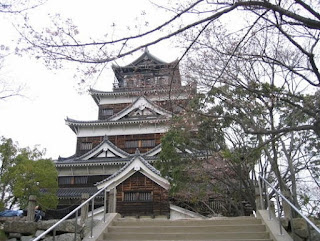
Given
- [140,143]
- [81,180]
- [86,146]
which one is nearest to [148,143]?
[140,143]

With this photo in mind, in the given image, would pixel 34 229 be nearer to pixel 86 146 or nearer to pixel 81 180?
pixel 81 180

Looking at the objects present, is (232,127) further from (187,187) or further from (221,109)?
(187,187)

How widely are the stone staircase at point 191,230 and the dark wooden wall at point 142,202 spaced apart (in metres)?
10.6

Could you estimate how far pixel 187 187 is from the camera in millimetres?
12695

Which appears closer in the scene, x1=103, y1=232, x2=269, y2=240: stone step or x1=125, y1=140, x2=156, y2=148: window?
x1=103, y1=232, x2=269, y2=240: stone step

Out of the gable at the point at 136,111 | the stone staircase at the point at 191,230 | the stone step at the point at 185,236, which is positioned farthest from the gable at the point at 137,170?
the stone step at the point at 185,236

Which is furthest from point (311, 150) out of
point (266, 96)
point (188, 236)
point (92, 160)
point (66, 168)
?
point (66, 168)

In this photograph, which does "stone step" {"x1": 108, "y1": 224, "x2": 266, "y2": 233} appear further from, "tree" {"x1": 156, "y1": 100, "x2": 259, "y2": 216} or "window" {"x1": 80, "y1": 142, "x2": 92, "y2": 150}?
"window" {"x1": 80, "y1": 142, "x2": 92, "y2": 150}

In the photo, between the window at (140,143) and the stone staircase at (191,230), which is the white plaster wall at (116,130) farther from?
the stone staircase at (191,230)

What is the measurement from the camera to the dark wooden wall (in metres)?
17.7

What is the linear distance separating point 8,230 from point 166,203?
11.3 meters

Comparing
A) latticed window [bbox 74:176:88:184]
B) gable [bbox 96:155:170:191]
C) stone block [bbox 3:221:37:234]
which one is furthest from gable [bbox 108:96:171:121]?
stone block [bbox 3:221:37:234]

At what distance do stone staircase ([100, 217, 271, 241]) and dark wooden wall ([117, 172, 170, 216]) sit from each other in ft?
34.7

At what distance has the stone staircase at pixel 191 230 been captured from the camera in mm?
6273
